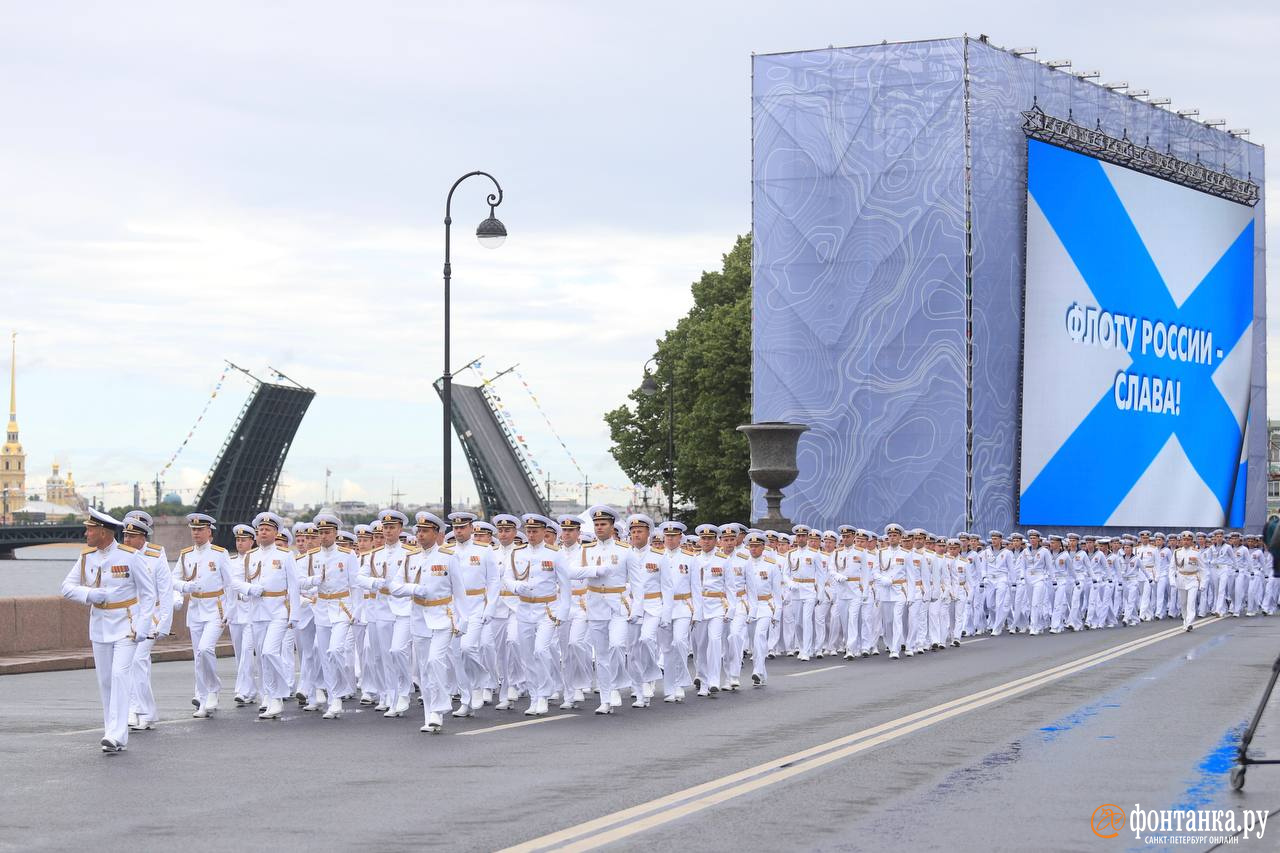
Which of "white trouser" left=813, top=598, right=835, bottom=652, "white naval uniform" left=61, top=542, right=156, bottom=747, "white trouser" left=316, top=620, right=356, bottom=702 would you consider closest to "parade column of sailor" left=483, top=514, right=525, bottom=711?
"white trouser" left=316, top=620, right=356, bottom=702

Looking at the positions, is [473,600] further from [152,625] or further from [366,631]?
[152,625]

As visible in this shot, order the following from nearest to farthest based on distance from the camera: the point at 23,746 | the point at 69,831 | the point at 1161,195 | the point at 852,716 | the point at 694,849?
the point at 694,849 → the point at 69,831 → the point at 23,746 → the point at 852,716 → the point at 1161,195

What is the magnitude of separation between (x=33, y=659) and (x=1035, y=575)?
20.2 meters

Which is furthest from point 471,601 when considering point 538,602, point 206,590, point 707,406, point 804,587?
point 707,406

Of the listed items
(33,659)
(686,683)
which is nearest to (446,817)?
(686,683)

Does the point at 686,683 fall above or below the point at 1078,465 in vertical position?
below

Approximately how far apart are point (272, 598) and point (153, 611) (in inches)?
111

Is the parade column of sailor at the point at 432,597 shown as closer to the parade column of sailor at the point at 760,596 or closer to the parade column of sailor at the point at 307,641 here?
the parade column of sailor at the point at 307,641

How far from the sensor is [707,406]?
206 feet

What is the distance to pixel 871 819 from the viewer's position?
958 cm

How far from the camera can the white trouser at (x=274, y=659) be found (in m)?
16.3

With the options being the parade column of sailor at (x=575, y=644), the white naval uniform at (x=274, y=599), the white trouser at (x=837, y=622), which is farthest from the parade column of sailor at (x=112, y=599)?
the white trouser at (x=837, y=622)

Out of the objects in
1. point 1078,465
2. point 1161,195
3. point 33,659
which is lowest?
point 33,659

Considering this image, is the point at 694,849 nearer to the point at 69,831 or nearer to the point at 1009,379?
the point at 69,831
